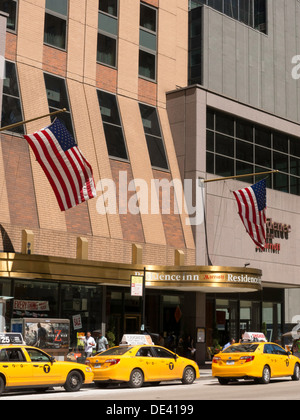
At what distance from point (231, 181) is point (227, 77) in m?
8.03

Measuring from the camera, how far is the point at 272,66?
1810 inches

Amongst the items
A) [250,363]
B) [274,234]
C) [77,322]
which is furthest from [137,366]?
[274,234]

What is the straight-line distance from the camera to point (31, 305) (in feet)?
95.1

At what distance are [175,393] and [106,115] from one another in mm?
18566

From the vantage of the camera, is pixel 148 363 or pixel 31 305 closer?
pixel 148 363

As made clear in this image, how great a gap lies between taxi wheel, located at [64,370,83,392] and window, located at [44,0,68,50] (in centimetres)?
1854

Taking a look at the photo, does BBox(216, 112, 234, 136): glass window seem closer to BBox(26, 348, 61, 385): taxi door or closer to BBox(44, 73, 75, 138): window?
BBox(44, 73, 75, 138): window

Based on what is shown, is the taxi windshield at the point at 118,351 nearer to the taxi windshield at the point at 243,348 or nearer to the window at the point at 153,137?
the taxi windshield at the point at 243,348

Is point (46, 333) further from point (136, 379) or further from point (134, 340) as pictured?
point (136, 379)

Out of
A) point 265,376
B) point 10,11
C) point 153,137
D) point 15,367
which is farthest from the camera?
point 153,137

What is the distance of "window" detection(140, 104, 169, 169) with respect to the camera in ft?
119

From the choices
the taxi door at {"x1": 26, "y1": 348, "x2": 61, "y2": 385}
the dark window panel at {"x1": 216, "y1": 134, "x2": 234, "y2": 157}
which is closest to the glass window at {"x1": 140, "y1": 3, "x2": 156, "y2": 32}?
the dark window panel at {"x1": 216, "y1": 134, "x2": 234, "y2": 157}

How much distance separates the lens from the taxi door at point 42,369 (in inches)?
787

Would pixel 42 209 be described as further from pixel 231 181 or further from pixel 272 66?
pixel 272 66
